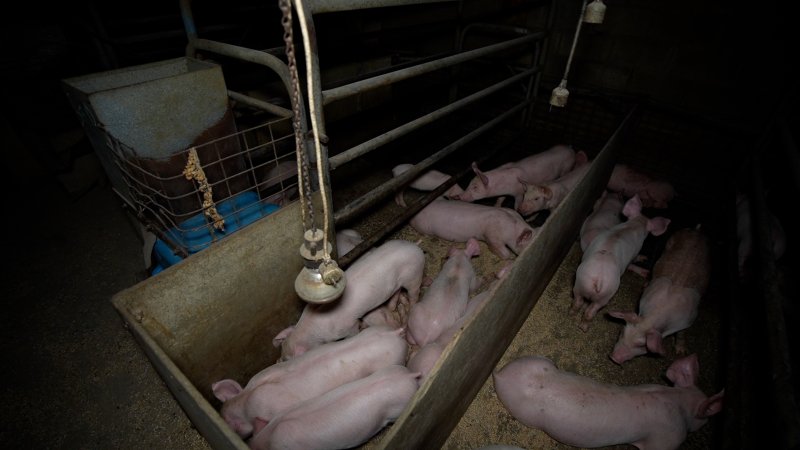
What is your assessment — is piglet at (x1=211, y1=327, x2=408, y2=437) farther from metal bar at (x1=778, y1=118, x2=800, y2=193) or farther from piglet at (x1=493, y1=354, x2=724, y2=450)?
metal bar at (x1=778, y1=118, x2=800, y2=193)

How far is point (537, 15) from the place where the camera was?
12.8ft

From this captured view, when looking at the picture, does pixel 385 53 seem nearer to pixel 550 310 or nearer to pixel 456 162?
pixel 456 162

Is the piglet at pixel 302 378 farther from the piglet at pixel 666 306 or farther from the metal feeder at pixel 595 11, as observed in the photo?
the metal feeder at pixel 595 11

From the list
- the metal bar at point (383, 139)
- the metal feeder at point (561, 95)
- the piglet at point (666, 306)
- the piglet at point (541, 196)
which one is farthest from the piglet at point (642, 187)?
the metal bar at point (383, 139)

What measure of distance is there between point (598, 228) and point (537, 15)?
245 centimetres

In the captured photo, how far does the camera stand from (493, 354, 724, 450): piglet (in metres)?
1.75

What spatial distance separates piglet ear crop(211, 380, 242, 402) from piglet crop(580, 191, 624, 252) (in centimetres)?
258

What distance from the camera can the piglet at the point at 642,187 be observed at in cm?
344

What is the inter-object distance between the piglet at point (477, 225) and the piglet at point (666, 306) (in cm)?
86

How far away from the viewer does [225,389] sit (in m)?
1.80

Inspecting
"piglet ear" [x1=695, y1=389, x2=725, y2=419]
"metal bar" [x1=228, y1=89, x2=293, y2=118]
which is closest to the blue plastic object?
"metal bar" [x1=228, y1=89, x2=293, y2=118]

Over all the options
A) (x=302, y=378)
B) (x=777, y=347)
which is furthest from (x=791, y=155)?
(x=302, y=378)

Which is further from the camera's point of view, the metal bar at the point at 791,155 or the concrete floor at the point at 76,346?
the concrete floor at the point at 76,346

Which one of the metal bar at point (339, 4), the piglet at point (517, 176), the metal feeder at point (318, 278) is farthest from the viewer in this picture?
the piglet at point (517, 176)
